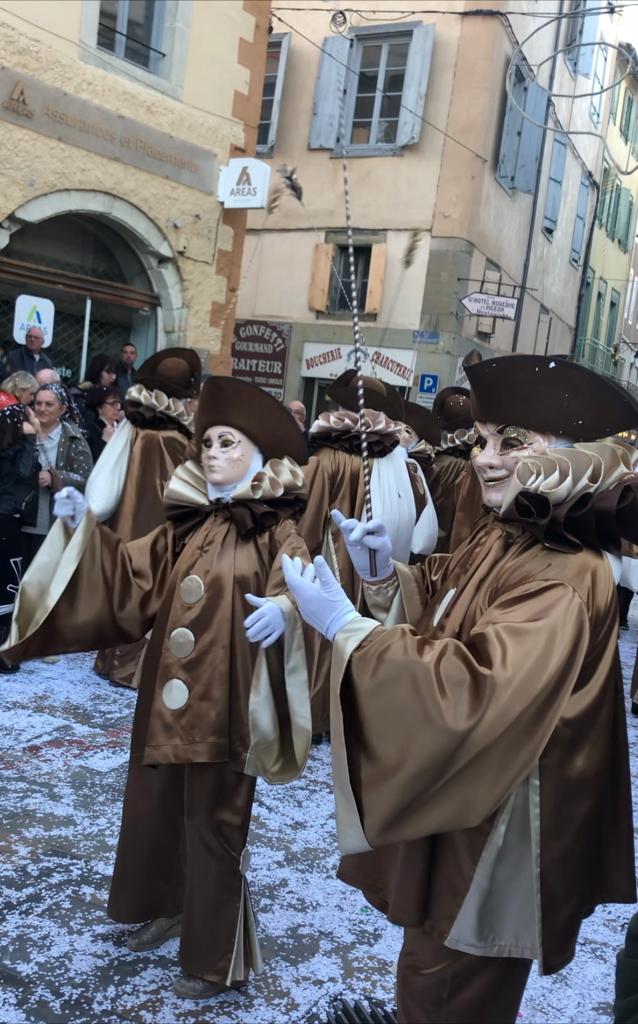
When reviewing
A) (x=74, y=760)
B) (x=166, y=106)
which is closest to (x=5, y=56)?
(x=166, y=106)

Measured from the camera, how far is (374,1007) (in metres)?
2.88

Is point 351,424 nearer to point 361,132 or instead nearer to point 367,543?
point 367,543

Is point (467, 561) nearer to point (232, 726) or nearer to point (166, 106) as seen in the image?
point (232, 726)

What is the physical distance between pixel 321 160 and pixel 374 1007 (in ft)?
52.8

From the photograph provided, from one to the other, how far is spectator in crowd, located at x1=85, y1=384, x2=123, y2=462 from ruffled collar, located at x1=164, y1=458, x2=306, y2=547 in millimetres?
4439

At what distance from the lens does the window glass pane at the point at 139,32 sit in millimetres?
10031

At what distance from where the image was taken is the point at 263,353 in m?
17.6

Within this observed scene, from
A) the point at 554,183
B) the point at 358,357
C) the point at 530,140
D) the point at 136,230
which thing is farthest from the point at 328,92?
the point at 358,357

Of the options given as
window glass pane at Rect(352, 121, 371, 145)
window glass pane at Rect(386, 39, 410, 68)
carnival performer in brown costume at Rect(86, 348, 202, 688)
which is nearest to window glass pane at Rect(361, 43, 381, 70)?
window glass pane at Rect(386, 39, 410, 68)

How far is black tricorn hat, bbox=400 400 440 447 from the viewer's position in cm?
A: 715

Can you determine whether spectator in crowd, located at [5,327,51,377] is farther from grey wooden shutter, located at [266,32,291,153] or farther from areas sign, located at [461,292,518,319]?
grey wooden shutter, located at [266,32,291,153]

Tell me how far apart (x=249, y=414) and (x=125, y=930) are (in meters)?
1.80

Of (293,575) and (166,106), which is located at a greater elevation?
(166,106)

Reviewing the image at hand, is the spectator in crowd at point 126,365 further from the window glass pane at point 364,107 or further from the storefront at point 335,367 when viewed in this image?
the window glass pane at point 364,107
